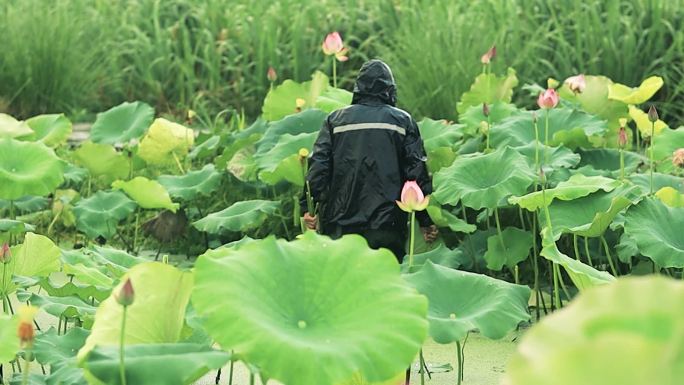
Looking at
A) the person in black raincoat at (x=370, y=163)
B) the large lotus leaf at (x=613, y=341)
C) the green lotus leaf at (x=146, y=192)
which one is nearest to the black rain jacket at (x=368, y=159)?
the person in black raincoat at (x=370, y=163)

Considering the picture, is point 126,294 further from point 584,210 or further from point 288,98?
point 288,98

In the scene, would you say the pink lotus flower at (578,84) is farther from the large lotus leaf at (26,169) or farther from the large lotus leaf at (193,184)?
the large lotus leaf at (26,169)

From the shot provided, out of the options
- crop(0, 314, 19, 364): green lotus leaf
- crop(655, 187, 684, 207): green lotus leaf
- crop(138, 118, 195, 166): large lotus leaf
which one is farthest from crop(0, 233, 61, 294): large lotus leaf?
crop(138, 118, 195, 166): large lotus leaf

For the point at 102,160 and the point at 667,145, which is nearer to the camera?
the point at 667,145

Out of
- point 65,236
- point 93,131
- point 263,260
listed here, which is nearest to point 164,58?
point 93,131

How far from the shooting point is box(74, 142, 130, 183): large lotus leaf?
534cm

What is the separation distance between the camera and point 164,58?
25.2 ft

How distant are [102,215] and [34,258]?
168 cm

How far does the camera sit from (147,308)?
2350 mm

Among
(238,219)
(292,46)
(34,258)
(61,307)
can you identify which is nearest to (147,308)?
(61,307)

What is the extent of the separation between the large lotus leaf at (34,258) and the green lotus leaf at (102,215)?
1.61m

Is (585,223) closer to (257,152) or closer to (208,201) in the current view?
(257,152)

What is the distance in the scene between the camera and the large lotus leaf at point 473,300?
282 centimetres

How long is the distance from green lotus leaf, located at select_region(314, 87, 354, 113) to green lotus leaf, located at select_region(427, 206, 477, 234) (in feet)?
2.79
